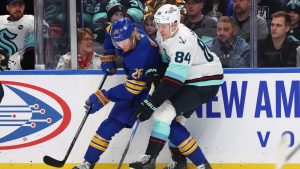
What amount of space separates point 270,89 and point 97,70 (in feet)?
3.28

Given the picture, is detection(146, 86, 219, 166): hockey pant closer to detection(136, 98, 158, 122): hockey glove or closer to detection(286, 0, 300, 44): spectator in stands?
detection(136, 98, 158, 122): hockey glove

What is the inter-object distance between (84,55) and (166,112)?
72 cm

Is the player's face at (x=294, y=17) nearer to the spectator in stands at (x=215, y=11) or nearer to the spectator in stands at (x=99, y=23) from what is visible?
the spectator in stands at (x=215, y=11)

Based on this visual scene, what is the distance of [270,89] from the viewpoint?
4738 millimetres

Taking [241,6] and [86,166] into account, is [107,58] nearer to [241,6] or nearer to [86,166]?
[86,166]

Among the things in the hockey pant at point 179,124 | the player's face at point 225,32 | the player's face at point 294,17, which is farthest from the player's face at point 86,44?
the player's face at point 294,17

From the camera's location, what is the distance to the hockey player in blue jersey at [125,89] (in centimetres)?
446

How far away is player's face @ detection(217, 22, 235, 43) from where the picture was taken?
4.84 m

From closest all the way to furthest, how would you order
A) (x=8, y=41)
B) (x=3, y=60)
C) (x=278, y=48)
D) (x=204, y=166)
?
(x=204, y=166)
(x=278, y=48)
(x=3, y=60)
(x=8, y=41)

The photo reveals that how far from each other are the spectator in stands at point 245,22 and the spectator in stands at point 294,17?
0.16 metres

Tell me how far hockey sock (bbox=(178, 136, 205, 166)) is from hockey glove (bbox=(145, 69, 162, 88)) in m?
0.35

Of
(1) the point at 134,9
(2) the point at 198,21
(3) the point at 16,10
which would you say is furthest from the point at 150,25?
(3) the point at 16,10

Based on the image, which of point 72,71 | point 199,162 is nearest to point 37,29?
point 72,71

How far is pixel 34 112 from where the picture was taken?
15.9 ft
